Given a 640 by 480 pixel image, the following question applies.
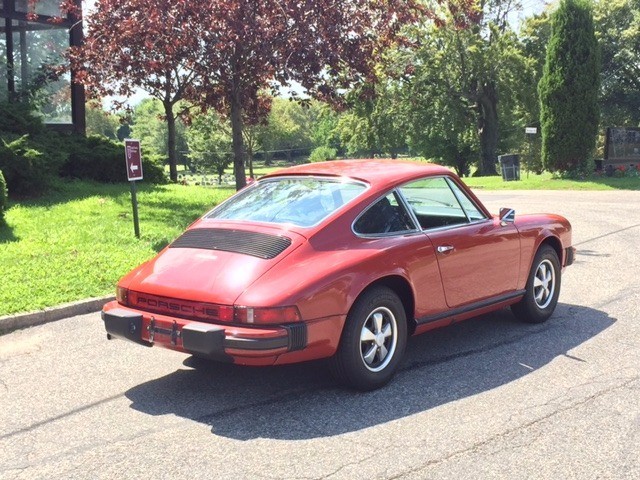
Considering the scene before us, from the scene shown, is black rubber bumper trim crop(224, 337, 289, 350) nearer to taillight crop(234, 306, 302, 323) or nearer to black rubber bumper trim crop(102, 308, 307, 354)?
black rubber bumper trim crop(102, 308, 307, 354)

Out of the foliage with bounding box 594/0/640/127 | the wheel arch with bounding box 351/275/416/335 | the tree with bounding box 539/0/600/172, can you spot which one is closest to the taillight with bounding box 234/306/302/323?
the wheel arch with bounding box 351/275/416/335

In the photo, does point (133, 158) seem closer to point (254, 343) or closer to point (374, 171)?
point (374, 171)

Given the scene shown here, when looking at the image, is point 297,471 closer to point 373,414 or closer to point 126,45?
point 373,414

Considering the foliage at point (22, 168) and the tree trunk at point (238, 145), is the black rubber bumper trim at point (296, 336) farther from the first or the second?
the foliage at point (22, 168)

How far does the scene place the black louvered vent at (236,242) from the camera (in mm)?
4492

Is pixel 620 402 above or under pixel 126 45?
under

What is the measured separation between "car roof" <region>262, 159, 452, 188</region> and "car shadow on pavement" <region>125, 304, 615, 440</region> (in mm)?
1383

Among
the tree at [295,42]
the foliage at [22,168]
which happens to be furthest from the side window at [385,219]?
the foliage at [22,168]

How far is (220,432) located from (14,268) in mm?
5015

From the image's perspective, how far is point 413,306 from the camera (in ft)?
16.0

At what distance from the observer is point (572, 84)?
81.8 feet

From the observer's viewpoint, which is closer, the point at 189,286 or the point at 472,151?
the point at 189,286

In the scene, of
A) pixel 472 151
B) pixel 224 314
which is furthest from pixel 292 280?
pixel 472 151

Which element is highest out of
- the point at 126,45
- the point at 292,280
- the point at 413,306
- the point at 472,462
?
the point at 126,45
